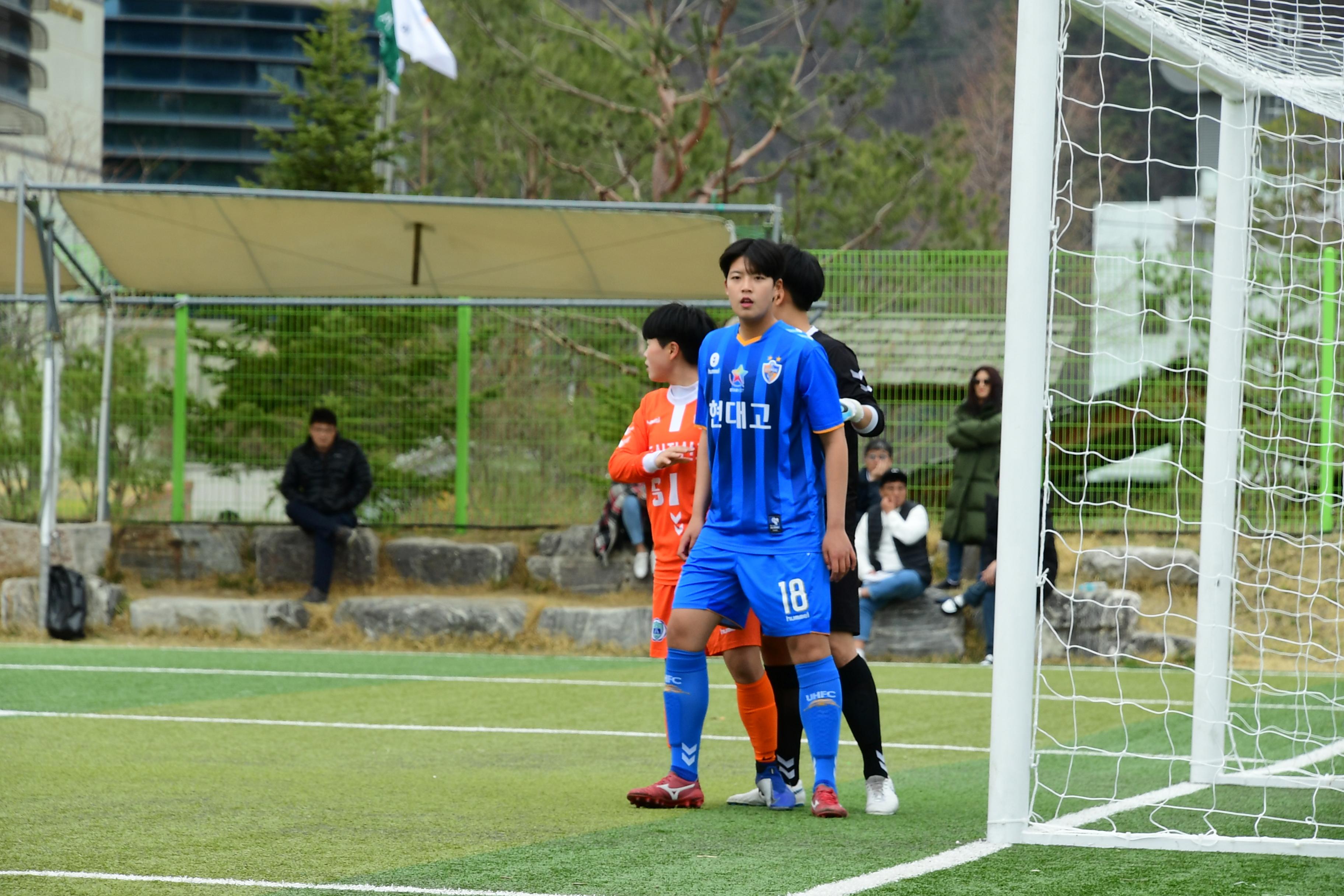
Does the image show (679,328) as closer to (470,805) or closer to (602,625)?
(470,805)

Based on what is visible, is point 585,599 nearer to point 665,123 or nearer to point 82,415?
point 82,415

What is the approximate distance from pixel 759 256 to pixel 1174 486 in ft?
26.3

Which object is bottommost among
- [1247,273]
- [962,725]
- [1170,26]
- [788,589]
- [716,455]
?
[962,725]

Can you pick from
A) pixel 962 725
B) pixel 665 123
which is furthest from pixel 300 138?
pixel 962 725

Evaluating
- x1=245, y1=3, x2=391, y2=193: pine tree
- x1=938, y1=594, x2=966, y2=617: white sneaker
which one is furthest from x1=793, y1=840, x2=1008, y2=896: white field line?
x1=245, y1=3, x2=391, y2=193: pine tree

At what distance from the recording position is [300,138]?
23375 millimetres

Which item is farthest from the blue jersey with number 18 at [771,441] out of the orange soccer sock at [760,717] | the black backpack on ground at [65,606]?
the black backpack on ground at [65,606]

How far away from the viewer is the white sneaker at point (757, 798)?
523cm

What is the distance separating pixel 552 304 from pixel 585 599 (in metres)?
2.34

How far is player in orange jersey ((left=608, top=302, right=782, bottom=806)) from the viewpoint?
205 inches

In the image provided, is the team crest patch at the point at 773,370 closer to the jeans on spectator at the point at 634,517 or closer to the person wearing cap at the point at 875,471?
the person wearing cap at the point at 875,471

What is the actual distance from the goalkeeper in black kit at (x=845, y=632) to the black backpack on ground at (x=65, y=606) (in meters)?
7.96

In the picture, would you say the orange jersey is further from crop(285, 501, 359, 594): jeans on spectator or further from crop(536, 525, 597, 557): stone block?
crop(285, 501, 359, 594): jeans on spectator

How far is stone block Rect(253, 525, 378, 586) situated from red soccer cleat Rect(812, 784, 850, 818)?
26.7ft
